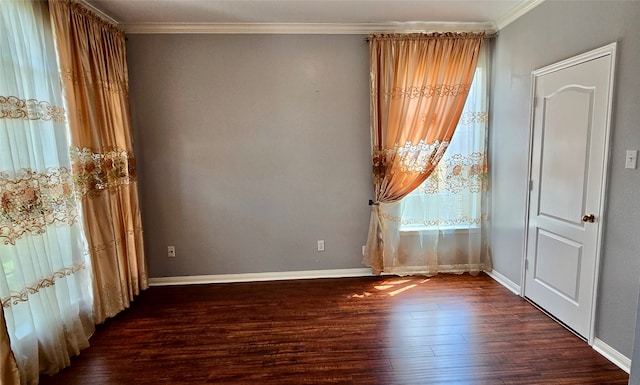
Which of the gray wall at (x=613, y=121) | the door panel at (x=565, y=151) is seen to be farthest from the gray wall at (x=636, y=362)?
the door panel at (x=565, y=151)

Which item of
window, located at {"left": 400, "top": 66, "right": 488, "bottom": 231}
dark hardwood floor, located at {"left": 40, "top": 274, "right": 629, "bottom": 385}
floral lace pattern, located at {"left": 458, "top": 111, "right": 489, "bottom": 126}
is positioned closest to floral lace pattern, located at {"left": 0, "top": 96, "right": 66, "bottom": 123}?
dark hardwood floor, located at {"left": 40, "top": 274, "right": 629, "bottom": 385}

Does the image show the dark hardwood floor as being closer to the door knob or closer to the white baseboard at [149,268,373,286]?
the white baseboard at [149,268,373,286]

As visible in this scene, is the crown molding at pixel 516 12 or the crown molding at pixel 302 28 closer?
the crown molding at pixel 516 12

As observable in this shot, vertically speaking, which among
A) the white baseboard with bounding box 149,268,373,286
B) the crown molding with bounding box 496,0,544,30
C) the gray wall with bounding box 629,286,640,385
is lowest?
the white baseboard with bounding box 149,268,373,286

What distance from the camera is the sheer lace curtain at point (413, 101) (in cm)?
316

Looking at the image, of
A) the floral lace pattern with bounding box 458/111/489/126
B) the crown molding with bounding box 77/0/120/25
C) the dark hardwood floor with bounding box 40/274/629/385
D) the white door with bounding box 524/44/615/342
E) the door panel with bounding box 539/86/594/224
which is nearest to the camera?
the dark hardwood floor with bounding box 40/274/629/385

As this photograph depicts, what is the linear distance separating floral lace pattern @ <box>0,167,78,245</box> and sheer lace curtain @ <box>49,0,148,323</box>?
0.44 ft

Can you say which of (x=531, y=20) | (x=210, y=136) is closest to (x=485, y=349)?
(x=531, y=20)

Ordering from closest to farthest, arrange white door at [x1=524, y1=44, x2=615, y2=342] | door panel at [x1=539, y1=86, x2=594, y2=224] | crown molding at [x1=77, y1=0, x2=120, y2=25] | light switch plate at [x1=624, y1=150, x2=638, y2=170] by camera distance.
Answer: light switch plate at [x1=624, y1=150, x2=638, y2=170], white door at [x1=524, y1=44, x2=615, y2=342], door panel at [x1=539, y1=86, x2=594, y2=224], crown molding at [x1=77, y1=0, x2=120, y2=25]

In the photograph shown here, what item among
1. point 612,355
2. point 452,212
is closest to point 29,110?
point 452,212

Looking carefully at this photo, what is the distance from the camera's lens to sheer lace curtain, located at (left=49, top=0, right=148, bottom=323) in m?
2.34

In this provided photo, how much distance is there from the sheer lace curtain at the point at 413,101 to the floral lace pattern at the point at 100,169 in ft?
8.09

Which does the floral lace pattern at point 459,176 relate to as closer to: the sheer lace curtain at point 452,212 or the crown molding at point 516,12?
the sheer lace curtain at point 452,212

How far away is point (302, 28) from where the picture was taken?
10.3ft
